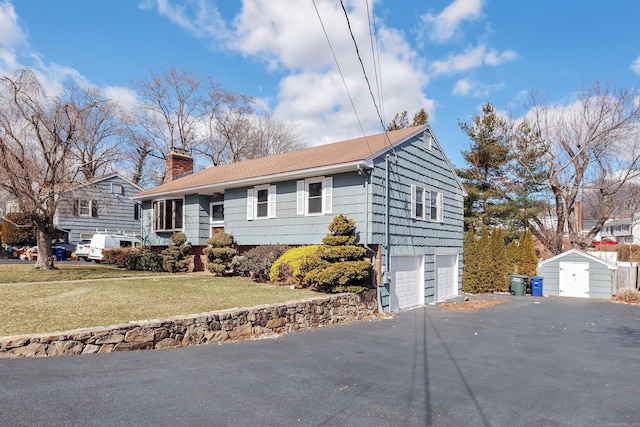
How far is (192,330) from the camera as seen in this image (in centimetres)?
764

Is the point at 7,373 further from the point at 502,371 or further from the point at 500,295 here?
the point at 500,295

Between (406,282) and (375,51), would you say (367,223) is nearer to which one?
(406,282)

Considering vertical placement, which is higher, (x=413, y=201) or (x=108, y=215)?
(x=413, y=201)

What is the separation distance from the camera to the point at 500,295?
1938 centimetres

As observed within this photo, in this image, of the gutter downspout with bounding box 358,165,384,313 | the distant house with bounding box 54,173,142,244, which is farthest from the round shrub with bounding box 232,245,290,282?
the distant house with bounding box 54,173,142,244

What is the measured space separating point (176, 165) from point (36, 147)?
899cm

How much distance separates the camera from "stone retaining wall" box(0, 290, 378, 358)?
6070mm

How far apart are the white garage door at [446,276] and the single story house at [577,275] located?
4.76 m

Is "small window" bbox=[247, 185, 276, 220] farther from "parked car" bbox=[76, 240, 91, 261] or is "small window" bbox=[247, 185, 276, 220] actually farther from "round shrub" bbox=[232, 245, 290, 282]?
"parked car" bbox=[76, 240, 91, 261]

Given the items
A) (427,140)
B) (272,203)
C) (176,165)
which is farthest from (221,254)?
(176,165)

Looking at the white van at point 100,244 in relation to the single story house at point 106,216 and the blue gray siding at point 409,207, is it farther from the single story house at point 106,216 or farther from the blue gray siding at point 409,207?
the blue gray siding at point 409,207

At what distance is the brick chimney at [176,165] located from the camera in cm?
2331

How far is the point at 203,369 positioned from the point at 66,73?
682 inches

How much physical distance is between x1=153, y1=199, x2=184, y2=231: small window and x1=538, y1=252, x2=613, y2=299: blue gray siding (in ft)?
58.0
